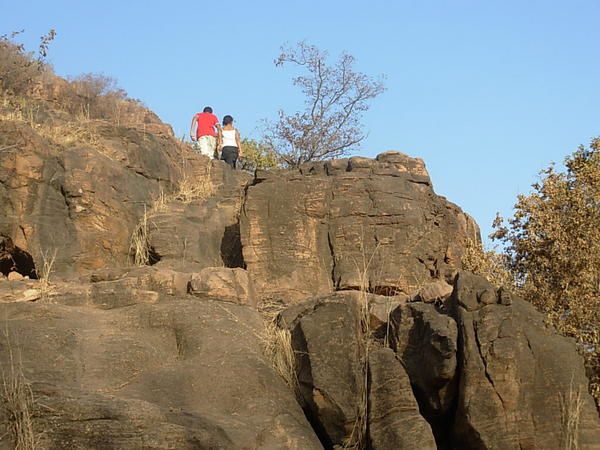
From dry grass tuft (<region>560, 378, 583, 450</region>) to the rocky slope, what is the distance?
0.07 feet

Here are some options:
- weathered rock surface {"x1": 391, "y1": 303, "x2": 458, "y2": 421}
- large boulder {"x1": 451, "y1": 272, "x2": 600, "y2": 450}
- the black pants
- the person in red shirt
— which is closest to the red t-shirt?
the person in red shirt

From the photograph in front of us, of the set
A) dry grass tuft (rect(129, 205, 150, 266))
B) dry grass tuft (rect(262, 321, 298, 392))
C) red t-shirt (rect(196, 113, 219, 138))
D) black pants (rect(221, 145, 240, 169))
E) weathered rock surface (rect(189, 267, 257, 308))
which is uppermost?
red t-shirt (rect(196, 113, 219, 138))

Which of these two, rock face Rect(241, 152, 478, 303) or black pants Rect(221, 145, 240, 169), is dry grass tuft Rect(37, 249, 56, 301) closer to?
rock face Rect(241, 152, 478, 303)

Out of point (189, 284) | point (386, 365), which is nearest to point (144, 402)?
point (386, 365)

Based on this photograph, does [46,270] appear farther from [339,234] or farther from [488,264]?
[488,264]

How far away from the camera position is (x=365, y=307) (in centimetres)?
1137

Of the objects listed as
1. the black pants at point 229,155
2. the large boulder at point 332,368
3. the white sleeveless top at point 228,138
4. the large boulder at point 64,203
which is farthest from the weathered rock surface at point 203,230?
the large boulder at point 332,368

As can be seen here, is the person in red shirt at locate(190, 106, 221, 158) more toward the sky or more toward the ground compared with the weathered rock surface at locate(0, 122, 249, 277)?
more toward the sky

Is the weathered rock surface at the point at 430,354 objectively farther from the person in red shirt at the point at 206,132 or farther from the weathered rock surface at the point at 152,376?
the person in red shirt at the point at 206,132

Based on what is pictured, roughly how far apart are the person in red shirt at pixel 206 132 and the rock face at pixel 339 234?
5346 mm

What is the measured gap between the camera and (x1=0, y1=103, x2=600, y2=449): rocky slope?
9516 mm

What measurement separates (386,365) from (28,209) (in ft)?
20.0

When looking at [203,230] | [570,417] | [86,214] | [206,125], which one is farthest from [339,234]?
[206,125]

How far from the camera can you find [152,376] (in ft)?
32.4
